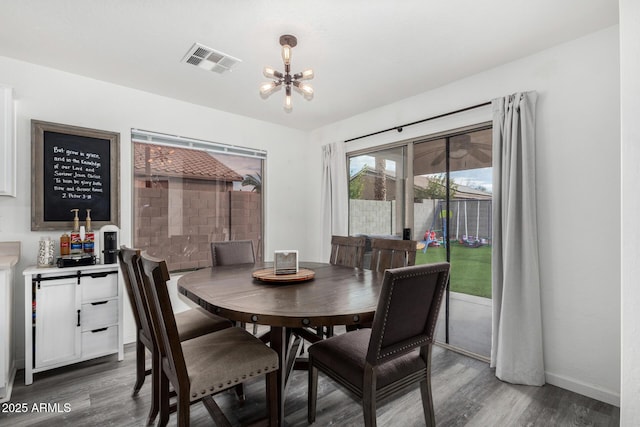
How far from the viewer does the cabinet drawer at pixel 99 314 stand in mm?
2506

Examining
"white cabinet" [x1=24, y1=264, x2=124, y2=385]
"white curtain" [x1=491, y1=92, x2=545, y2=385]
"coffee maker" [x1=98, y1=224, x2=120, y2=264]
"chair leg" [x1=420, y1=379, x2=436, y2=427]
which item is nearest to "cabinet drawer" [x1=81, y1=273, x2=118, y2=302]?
"white cabinet" [x1=24, y1=264, x2=124, y2=385]

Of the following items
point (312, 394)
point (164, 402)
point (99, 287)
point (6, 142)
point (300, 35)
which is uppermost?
point (300, 35)

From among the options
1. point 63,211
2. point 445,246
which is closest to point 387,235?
point 445,246

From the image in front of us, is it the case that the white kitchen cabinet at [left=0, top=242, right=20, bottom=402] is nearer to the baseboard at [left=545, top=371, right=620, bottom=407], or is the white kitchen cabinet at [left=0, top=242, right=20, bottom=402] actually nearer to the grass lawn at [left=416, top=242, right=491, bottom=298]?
the grass lawn at [left=416, top=242, right=491, bottom=298]

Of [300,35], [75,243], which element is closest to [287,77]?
[300,35]

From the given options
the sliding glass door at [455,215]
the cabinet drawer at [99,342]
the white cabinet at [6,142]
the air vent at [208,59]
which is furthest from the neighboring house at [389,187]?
the white cabinet at [6,142]

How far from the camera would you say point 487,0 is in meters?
1.83

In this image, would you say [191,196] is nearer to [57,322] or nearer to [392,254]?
[57,322]

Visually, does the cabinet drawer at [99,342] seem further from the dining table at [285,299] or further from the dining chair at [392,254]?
the dining chair at [392,254]

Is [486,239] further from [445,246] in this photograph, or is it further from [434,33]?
[434,33]

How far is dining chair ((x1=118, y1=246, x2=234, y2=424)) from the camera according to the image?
5.55 ft

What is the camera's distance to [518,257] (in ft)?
7.83

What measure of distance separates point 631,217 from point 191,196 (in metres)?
3.70

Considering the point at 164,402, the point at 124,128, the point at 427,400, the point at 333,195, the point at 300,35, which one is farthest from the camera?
the point at 333,195
